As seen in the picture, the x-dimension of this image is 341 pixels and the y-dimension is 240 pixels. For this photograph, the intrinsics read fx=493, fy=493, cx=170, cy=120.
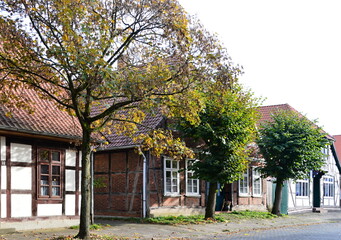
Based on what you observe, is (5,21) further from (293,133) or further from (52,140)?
(293,133)

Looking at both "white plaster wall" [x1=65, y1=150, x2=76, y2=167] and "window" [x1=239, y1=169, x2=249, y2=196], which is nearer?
"white plaster wall" [x1=65, y1=150, x2=76, y2=167]

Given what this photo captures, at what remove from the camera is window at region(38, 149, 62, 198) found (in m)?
17.1

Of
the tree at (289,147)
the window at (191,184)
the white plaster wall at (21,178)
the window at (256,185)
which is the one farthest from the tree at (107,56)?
the window at (256,185)

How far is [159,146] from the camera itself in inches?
634

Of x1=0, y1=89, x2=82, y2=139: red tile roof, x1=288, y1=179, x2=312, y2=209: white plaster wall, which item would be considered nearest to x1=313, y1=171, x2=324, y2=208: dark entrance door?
x1=288, y1=179, x2=312, y2=209: white plaster wall

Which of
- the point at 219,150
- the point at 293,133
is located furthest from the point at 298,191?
the point at 219,150

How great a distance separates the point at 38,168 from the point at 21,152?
3.02 ft

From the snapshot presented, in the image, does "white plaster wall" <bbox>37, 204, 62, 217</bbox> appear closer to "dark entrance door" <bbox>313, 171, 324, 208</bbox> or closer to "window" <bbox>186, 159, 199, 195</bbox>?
"window" <bbox>186, 159, 199, 195</bbox>

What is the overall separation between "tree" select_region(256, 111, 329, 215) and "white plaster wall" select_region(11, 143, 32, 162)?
47.6 ft

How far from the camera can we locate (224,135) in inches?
878

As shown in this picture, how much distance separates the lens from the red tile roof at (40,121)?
15.6 metres

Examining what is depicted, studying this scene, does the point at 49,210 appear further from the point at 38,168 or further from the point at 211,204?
the point at 211,204

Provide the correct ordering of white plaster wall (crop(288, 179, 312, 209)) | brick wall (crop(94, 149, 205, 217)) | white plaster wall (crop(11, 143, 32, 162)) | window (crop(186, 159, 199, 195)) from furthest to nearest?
white plaster wall (crop(288, 179, 312, 209))
window (crop(186, 159, 199, 195))
brick wall (crop(94, 149, 205, 217))
white plaster wall (crop(11, 143, 32, 162))

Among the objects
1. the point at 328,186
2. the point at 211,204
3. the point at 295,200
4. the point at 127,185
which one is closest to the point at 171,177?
the point at 127,185
